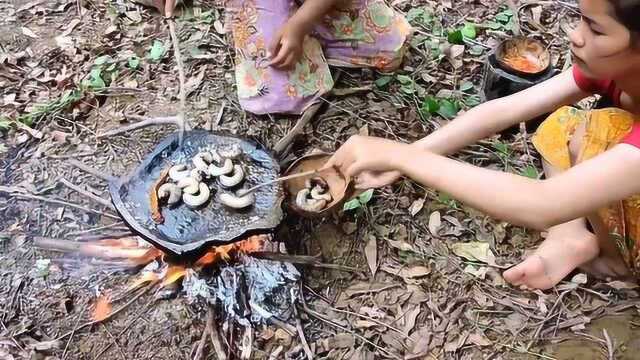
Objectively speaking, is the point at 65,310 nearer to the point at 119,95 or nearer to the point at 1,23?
the point at 119,95

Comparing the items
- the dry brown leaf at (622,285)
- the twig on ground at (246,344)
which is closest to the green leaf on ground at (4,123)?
the twig on ground at (246,344)

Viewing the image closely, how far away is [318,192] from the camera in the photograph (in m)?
1.85

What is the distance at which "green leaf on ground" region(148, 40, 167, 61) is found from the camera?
2.54 metres

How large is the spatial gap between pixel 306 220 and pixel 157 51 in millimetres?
917

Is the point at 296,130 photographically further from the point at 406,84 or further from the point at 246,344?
the point at 246,344

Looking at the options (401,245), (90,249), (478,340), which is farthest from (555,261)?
(90,249)

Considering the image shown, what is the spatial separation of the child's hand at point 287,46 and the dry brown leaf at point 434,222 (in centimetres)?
62

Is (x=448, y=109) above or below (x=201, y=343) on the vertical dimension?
above

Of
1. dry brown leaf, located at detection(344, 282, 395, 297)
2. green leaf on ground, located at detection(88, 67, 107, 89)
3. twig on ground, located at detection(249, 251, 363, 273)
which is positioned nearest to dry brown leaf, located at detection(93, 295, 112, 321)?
twig on ground, located at detection(249, 251, 363, 273)

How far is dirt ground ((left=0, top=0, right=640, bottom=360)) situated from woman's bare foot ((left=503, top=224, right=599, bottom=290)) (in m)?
0.04

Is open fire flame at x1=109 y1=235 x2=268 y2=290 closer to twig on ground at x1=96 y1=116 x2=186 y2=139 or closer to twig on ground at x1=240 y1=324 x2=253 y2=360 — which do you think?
twig on ground at x1=240 y1=324 x2=253 y2=360

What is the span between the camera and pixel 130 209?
5.83 feet

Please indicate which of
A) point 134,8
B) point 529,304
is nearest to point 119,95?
point 134,8

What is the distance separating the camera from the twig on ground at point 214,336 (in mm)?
1764
